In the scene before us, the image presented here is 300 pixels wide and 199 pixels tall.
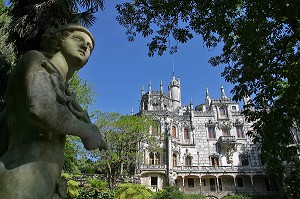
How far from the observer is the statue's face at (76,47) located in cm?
218

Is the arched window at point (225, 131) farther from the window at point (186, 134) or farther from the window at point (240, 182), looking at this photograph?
the window at point (240, 182)

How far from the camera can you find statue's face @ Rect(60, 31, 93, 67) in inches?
85.8

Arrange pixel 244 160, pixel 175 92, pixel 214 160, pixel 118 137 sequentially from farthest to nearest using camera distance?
1. pixel 175 92
2. pixel 214 160
3. pixel 244 160
4. pixel 118 137

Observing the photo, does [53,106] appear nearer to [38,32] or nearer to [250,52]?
[38,32]

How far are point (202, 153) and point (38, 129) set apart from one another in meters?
36.3

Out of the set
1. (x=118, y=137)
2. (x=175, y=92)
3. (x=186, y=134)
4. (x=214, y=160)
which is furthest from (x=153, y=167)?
(x=175, y=92)

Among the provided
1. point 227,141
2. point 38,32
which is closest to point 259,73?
point 38,32

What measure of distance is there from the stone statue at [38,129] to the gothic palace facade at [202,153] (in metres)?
28.2

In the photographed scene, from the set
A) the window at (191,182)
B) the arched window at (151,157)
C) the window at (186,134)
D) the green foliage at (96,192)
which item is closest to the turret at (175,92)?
the window at (186,134)

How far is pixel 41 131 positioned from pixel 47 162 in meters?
0.22

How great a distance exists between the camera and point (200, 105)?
44.6 meters

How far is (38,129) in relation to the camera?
1.70 m

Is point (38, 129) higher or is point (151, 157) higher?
point (151, 157)

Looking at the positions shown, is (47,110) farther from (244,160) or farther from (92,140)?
(244,160)
